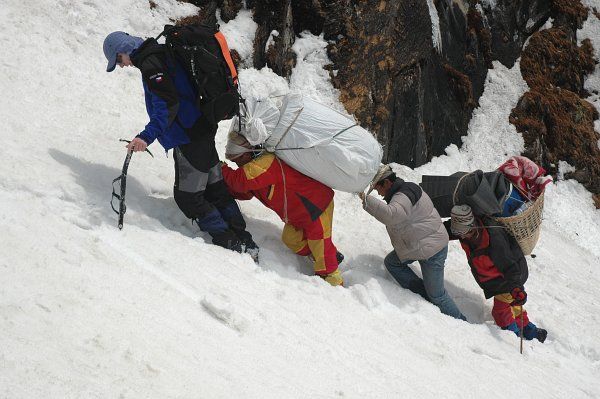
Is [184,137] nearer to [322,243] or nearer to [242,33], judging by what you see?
[322,243]

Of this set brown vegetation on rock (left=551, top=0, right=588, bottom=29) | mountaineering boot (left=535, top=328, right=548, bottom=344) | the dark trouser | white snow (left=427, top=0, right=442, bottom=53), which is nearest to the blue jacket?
the dark trouser

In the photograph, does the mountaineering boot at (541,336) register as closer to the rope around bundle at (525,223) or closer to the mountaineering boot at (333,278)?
the rope around bundle at (525,223)

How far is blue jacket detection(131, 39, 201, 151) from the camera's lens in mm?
4535

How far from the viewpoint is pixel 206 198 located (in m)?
5.43

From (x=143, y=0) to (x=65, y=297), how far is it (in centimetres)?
701

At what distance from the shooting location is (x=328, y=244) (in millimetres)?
5535

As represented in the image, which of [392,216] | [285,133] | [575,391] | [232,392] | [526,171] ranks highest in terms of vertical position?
[526,171]

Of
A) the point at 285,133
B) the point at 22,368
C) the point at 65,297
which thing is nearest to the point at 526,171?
the point at 285,133

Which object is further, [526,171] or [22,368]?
[526,171]

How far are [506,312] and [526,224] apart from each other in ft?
3.44

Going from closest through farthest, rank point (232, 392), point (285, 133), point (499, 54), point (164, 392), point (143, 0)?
point (164, 392) → point (232, 392) → point (285, 133) → point (143, 0) → point (499, 54)

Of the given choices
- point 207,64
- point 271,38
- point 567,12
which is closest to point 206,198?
point 207,64

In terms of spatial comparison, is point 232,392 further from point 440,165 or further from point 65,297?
point 440,165

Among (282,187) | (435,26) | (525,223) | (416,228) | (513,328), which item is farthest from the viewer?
(435,26)
